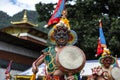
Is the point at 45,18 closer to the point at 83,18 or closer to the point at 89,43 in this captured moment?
the point at 83,18

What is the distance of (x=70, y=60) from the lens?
5004 mm

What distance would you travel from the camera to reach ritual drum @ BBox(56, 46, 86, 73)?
4980mm

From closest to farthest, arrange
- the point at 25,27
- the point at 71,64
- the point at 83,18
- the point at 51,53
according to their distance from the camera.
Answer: the point at 71,64 → the point at 51,53 → the point at 83,18 → the point at 25,27

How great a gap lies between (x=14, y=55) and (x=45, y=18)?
3149 millimetres

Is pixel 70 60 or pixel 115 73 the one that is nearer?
pixel 70 60

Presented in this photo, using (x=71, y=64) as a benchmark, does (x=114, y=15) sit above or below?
above

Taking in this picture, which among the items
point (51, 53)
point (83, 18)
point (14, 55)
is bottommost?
point (51, 53)

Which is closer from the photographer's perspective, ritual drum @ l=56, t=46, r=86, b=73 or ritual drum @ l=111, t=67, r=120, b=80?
ritual drum @ l=56, t=46, r=86, b=73

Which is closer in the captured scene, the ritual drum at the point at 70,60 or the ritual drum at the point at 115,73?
the ritual drum at the point at 70,60

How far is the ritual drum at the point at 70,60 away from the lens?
4.98 metres

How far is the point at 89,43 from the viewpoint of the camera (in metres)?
18.1

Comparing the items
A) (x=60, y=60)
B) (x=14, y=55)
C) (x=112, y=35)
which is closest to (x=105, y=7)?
(x=112, y=35)

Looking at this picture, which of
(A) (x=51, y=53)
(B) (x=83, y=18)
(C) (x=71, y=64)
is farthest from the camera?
(B) (x=83, y=18)

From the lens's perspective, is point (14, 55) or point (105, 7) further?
point (105, 7)
